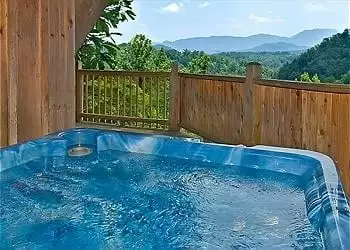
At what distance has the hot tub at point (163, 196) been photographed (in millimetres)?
1927

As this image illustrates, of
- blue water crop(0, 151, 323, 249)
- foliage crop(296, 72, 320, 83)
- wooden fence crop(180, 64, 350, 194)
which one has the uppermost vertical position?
foliage crop(296, 72, 320, 83)

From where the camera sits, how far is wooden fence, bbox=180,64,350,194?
3.30 metres

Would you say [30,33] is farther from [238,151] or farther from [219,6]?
[219,6]

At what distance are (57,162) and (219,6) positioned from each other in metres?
5.00

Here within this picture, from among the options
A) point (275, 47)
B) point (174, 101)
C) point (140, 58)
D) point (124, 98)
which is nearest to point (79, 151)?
point (174, 101)

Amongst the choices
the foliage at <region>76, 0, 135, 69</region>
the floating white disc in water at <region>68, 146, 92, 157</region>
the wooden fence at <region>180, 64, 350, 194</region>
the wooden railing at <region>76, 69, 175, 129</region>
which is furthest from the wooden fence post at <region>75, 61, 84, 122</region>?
the floating white disc in water at <region>68, 146, 92, 157</region>

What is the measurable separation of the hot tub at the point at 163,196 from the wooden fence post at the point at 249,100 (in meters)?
1.38

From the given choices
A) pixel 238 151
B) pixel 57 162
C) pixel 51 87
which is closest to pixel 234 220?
pixel 238 151

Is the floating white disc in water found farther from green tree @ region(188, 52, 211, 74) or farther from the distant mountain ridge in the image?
the distant mountain ridge

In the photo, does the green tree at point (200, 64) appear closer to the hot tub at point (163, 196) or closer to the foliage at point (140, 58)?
the foliage at point (140, 58)

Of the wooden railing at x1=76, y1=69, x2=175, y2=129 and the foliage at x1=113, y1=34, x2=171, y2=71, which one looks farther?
the foliage at x1=113, y1=34, x2=171, y2=71

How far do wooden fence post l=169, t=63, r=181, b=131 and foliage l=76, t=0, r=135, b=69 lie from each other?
105cm

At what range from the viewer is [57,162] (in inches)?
124

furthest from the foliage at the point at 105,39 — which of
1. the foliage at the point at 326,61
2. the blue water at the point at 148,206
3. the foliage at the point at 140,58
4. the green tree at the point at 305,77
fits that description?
the blue water at the point at 148,206
